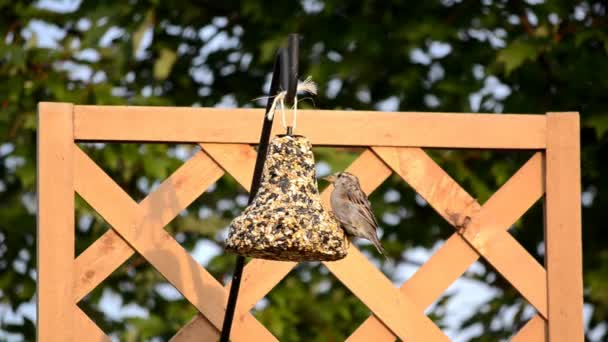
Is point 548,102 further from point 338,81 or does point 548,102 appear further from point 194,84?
point 194,84

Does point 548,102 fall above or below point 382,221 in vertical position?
above

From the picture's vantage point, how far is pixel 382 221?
441 centimetres

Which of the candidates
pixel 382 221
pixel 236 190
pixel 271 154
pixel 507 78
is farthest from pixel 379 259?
pixel 271 154

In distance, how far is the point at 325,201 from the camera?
95.3 inches

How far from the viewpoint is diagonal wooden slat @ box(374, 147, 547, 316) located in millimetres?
2402

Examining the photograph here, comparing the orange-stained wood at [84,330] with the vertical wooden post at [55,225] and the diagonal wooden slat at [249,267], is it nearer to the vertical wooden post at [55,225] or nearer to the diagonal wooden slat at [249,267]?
the vertical wooden post at [55,225]

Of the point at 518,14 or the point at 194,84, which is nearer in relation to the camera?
the point at 518,14

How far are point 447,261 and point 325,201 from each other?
0.32m

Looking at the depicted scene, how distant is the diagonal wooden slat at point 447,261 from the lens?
2365mm

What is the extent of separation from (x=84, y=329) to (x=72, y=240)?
0.20 m

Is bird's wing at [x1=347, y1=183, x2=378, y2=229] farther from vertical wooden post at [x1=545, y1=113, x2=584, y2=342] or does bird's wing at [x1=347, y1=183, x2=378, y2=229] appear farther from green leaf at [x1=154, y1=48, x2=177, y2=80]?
green leaf at [x1=154, y1=48, x2=177, y2=80]

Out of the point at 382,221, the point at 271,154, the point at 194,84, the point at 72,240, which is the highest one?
the point at 271,154

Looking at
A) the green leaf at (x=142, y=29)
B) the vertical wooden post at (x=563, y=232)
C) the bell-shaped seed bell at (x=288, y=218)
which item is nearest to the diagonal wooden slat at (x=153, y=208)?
the bell-shaped seed bell at (x=288, y=218)

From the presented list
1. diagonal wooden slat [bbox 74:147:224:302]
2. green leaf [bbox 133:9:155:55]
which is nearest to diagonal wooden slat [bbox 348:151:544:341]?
diagonal wooden slat [bbox 74:147:224:302]
